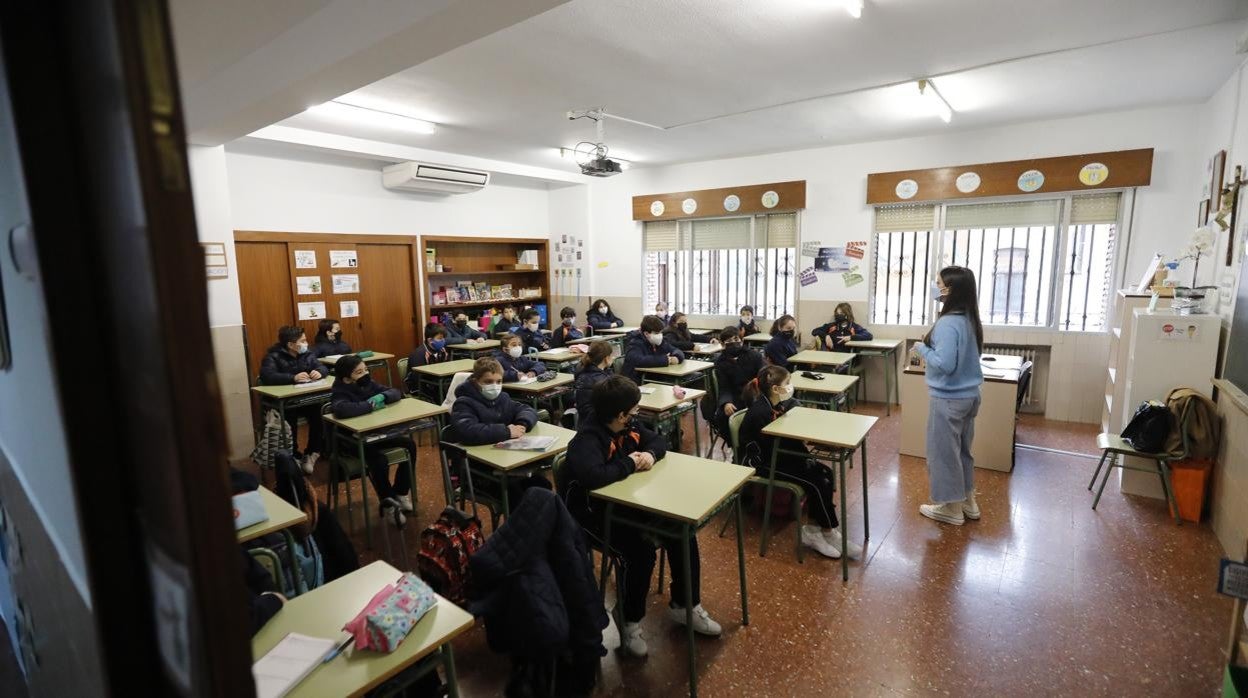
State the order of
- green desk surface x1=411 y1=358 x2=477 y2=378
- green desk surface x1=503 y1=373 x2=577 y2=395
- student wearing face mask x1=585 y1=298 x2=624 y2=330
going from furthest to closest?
student wearing face mask x1=585 y1=298 x2=624 y2=330 < green desk surface x1=411 y1=358 x2=477 y2=378 < green desk surface x1=503 y1=373 x2=577 y2=395

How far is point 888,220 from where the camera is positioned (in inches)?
264

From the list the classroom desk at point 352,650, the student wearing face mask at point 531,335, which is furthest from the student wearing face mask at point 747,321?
the classroom desk at point 352,650

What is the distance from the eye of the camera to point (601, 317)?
8617 millimetres

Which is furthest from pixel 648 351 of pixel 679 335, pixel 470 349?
pixel 470 349

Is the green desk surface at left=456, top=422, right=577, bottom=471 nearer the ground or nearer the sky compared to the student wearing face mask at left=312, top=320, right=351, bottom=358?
nearer the ground

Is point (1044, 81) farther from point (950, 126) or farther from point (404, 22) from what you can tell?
point (404, 22)

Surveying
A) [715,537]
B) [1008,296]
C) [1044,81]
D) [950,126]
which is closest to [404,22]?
[715,537]

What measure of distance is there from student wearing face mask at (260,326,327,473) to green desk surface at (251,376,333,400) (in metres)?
0.15

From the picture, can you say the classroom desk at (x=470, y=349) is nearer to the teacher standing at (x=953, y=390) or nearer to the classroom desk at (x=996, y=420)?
the classroom desk at (x=996, y=420)

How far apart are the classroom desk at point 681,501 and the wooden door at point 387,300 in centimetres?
565

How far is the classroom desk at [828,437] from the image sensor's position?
3.02m

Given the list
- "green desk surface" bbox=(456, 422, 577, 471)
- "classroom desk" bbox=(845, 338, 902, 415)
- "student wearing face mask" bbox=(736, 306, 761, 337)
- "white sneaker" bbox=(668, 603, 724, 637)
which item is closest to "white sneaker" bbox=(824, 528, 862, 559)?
"white sneaker" bbox=(668, 603, 724, 637)

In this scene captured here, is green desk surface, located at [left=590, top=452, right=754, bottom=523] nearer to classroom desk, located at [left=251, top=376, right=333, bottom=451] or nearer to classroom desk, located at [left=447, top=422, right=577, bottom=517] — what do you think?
classroom desk, located at [left=447, top=422, right=577, bottom=517]

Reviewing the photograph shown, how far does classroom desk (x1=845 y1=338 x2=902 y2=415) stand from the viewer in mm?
6285
